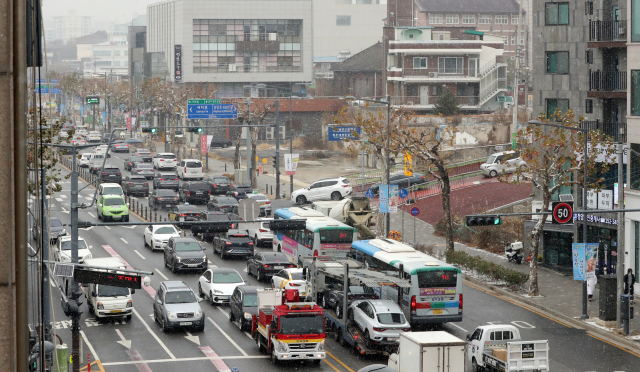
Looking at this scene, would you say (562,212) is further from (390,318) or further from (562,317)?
(390,318)

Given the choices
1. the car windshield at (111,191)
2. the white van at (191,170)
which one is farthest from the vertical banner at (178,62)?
the car windshield at (111,191)

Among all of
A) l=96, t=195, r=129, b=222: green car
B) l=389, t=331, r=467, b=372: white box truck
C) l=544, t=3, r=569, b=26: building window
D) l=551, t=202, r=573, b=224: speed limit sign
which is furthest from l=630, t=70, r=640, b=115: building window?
l=96, t=195, r=129, b=222: green car

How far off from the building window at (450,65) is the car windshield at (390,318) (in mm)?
72974

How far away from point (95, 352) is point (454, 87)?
75966 millimetres

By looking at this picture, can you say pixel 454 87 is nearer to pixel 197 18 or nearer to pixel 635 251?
pixel 197 18

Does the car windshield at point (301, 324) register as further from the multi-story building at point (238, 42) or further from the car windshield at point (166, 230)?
the multi-story building at point (238, 42)

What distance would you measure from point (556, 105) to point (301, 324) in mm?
24014

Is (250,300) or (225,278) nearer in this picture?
(250,300)

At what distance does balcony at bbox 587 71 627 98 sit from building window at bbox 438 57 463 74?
5656 cm

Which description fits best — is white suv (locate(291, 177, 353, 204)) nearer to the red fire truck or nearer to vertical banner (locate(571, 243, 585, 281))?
vertical banner (locate(571, 243, 585, 281))

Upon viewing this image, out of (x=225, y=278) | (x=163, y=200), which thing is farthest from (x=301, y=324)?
(x=163, y=200)

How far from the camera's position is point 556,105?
43.4m

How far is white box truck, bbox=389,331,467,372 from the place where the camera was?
21359mm

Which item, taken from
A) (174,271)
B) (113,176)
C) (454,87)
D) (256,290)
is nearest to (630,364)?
(256,290)
